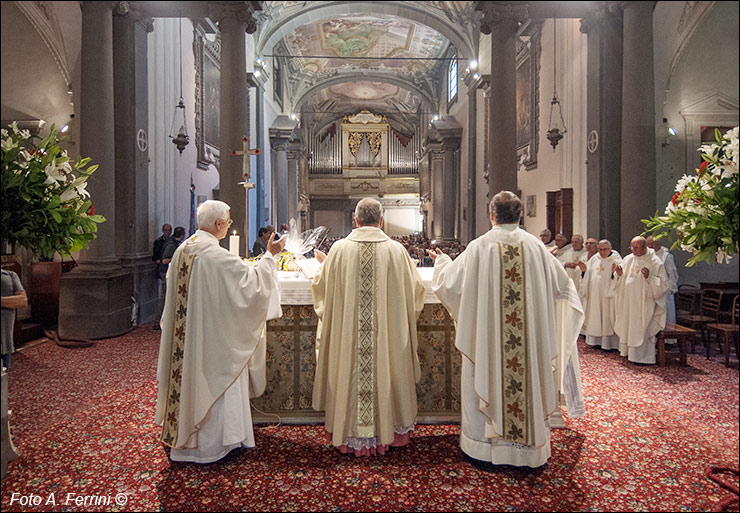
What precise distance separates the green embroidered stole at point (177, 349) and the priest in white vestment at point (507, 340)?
1577 mm

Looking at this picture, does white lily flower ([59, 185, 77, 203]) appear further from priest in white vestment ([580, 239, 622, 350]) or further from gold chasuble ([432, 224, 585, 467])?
priest in white vestment ([580, 239, 622, 350])

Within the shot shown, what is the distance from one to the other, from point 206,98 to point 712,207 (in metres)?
9.99

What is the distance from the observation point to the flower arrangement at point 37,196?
2508 millimetres

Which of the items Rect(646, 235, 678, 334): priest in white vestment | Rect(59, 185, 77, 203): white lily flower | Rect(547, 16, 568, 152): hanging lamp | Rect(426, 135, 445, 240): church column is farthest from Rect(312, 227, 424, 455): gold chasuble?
Rect(426, 135, 445, 240): church column

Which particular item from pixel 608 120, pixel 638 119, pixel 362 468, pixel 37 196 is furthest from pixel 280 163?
pixel 362 468

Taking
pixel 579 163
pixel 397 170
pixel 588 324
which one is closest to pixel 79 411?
pixel 588 324

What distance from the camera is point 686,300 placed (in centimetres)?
674

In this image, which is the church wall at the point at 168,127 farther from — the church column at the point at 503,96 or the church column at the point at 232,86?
the church column at the point at 503,96

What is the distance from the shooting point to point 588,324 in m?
6.07

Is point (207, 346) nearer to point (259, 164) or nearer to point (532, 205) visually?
point (532, 205)

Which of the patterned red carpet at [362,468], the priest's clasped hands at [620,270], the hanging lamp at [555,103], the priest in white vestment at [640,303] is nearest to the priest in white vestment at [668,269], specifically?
the priest in white vestment at [640,303]

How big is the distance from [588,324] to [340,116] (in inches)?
877

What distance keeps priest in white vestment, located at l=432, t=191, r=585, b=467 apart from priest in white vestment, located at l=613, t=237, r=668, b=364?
10.0 feet

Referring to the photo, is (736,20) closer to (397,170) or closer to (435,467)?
(435,467)
